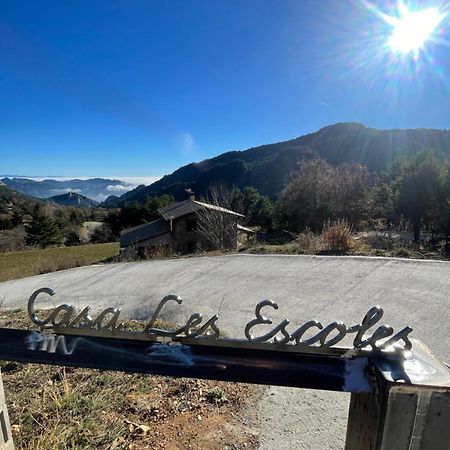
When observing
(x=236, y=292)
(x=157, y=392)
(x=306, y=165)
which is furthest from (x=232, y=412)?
(x=306, y=165)

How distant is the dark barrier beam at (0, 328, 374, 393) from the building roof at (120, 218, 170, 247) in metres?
21.9

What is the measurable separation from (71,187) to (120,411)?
5714 inches

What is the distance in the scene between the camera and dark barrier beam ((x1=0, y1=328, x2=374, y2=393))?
89cm

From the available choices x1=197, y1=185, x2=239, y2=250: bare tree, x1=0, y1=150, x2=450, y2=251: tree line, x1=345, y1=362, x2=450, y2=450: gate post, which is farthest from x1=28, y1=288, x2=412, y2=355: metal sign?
x1=197, y1=185, x2=239, y2=250: bare tree

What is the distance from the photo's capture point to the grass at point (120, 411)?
2.17 meters

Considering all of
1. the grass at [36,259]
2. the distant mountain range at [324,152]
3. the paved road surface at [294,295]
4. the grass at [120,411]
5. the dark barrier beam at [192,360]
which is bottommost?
the grass at [36,259]

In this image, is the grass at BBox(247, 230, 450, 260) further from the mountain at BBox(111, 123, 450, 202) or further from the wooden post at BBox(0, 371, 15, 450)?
the mountain at BBox(111, 123, 450, 202)

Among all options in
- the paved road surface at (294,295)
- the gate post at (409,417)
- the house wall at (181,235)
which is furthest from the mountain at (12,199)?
the gate post at (409,417)

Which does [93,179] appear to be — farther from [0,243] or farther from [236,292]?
[236,292]

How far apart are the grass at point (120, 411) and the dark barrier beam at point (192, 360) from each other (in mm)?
1348

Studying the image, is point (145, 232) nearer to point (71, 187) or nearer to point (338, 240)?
point (338, 240)

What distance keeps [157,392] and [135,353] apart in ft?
6.87

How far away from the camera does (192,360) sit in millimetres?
964

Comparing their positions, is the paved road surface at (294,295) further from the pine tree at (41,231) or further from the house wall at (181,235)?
the pine tree at (41,231)
